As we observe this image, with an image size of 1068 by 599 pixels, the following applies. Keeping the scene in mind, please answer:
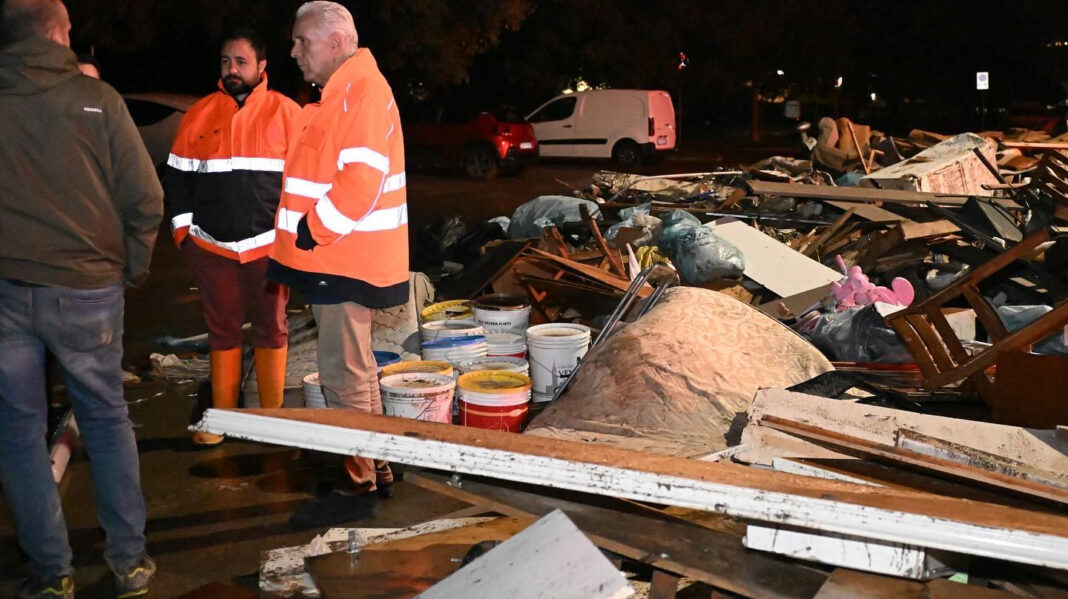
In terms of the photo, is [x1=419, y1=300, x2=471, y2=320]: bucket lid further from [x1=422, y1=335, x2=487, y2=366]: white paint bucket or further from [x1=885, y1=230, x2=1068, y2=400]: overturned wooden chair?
[x1=885, y1=230, x2=1068, y2=400]: overturned wooden chair

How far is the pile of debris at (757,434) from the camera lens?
9.20ft

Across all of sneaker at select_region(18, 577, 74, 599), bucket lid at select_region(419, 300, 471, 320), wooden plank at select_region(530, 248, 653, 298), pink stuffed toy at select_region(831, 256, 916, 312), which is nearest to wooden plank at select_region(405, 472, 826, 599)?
sneaker at select_region(18, 577, 74, 599)

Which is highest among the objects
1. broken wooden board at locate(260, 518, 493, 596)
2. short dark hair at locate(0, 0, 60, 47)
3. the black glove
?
short dark hair at locate(0, 0, 60, 47)

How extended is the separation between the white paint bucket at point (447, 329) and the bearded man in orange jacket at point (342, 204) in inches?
55.1

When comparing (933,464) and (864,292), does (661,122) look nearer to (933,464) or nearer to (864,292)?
(864,292)

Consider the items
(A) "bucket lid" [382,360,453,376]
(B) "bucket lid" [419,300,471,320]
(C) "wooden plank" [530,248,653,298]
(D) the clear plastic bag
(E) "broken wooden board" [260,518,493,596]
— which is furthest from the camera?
(D) the clear plastic bag

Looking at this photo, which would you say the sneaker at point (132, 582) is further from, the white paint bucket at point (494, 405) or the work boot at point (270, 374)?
the white paint bucket at point (494, 405)

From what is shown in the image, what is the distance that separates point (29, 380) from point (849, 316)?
4.33m

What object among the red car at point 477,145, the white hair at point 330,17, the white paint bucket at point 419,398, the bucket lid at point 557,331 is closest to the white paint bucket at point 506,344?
the bucket lid at point 557,331

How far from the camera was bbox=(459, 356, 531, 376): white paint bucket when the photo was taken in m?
5.31

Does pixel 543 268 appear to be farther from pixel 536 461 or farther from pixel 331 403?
pixel 536 461

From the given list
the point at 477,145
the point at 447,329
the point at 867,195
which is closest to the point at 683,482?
the point at 447,329

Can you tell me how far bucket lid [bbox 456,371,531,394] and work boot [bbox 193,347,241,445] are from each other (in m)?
1.14

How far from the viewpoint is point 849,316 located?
5.98 m
